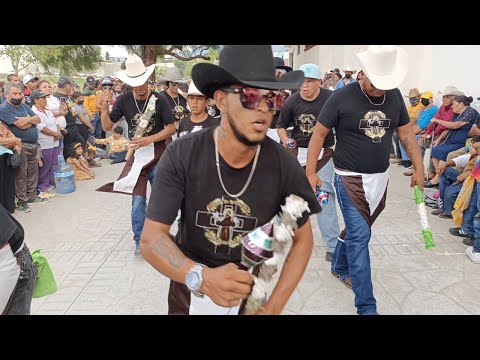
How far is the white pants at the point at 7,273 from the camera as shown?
2.27 m

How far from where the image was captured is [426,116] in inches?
372

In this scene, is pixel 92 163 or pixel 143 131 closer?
pixel 143 131

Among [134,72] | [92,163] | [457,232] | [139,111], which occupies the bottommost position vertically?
[92,163]

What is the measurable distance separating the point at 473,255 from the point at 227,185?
4.15 metres

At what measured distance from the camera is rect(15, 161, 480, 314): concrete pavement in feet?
13.2

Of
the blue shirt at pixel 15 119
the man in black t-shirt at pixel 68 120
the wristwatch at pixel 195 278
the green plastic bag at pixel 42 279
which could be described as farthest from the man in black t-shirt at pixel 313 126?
the man in black t-shirt at pixel 68 120

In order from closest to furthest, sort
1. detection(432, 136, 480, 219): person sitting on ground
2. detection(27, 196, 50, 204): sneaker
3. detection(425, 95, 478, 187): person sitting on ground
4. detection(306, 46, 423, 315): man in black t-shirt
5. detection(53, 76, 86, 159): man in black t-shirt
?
detection(306, 46, 423, 315): man in black t-shirt → detection(432, 136, 480, 219): person sitting on ground → detection(425, 95, 478, 187): person sitting on ground → detection(27, 196, 50, 204): sneaker → detection(53, 76, 86, 159): man in black t-shirt

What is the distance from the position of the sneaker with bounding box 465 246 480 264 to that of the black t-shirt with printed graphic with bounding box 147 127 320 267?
3.71 meters

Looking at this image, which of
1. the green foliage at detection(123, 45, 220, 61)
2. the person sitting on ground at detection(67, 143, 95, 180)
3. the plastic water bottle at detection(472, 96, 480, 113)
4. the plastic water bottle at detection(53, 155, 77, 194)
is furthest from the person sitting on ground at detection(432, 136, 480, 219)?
the green foliage at detection(123, 45, 220, 61)

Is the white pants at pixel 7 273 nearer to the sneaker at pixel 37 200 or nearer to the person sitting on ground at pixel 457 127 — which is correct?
the sneaker at pixel 37 200

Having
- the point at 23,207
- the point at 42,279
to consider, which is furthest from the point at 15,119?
the point at 42,279

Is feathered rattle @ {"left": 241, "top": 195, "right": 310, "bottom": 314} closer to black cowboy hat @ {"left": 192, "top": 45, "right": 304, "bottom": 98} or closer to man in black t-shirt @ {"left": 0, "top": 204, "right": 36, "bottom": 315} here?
black cowboy hat @ {"left": 192, "top": 45, "right": 304, "bottom": 98}

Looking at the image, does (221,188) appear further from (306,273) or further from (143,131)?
(143,131)

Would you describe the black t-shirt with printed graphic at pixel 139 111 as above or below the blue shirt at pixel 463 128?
above
